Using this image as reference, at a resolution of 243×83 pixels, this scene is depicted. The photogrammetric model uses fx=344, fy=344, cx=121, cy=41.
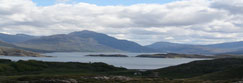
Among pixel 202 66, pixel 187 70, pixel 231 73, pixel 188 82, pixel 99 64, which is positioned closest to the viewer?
pixel 188 82

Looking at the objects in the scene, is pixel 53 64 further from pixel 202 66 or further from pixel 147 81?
pixel 147 81

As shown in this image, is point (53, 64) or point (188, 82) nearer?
point (188, 82)

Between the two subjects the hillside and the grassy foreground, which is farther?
the hillside

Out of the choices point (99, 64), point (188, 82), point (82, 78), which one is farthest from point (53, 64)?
point (188, 82)

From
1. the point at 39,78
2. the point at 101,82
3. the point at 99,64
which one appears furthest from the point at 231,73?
the point at 99,64

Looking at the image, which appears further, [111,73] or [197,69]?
[197,69]

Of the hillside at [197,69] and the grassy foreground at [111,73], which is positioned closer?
the grassy foreground at [111,73]

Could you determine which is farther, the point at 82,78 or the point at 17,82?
the point at 82,78

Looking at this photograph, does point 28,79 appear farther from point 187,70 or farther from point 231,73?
point 187,70

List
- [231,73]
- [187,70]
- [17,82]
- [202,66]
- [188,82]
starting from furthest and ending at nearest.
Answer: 1. [202,66]
2. [187,70]
3. [231,73]
4. [188,82]
5. [17,82]
